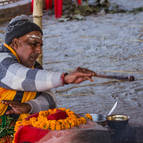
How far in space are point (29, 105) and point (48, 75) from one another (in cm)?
36

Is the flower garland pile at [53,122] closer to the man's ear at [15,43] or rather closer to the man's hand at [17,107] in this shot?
the man's hand at [17,107]

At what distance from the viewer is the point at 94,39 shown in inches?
297

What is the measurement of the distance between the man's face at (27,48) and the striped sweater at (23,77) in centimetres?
8

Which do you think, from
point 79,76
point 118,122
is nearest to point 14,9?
point 118,122

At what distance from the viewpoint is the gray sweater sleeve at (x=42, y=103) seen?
8.52 ft

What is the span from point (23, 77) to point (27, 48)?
1.14ft

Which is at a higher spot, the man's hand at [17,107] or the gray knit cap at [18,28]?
the gray knit cap at [18,28]

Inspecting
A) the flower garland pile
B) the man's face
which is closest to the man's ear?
the man's face

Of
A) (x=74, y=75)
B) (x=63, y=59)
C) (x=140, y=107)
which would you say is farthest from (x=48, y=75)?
(x=63, y=59)

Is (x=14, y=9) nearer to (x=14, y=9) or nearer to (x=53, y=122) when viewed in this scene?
(x=14, y=9)

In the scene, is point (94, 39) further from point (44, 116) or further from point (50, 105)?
point (44, 116)

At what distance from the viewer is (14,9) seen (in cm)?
1013

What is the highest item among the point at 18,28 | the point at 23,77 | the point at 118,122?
the point at 18,28

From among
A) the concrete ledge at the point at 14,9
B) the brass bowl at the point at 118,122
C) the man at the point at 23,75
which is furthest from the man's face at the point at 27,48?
the concrete ledge at the point at 14,9
